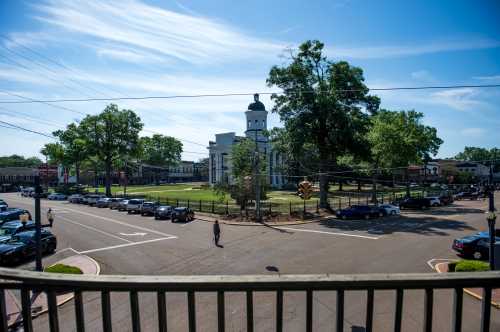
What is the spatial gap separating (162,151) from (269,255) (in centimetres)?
9100

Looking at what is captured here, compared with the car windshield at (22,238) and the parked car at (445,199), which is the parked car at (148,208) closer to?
the car windshield at (22,238)

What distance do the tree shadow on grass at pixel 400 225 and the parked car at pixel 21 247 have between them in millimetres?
20729

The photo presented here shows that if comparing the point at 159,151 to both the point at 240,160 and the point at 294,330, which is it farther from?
the point at 294,330

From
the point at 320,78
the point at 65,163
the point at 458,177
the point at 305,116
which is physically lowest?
the point at 458,177

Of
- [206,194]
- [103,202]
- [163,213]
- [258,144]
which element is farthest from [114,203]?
[258,144]

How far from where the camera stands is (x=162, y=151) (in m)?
103

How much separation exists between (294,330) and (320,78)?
32.8 metres

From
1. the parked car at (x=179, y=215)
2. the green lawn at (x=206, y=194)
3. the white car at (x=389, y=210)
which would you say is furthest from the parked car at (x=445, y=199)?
the parked car at (x=179, y=215)

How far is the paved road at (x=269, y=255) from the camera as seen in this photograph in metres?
9.38

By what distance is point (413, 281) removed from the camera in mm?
2305

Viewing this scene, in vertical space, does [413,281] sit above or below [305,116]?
below

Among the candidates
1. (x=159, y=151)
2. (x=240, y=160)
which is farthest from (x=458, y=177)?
(x=159, y=151)

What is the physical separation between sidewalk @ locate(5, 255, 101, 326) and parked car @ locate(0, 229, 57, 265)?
2.10m

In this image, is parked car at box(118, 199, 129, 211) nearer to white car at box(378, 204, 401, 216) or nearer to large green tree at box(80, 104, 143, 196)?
large green tree at box(80, 104, 143, 196)
